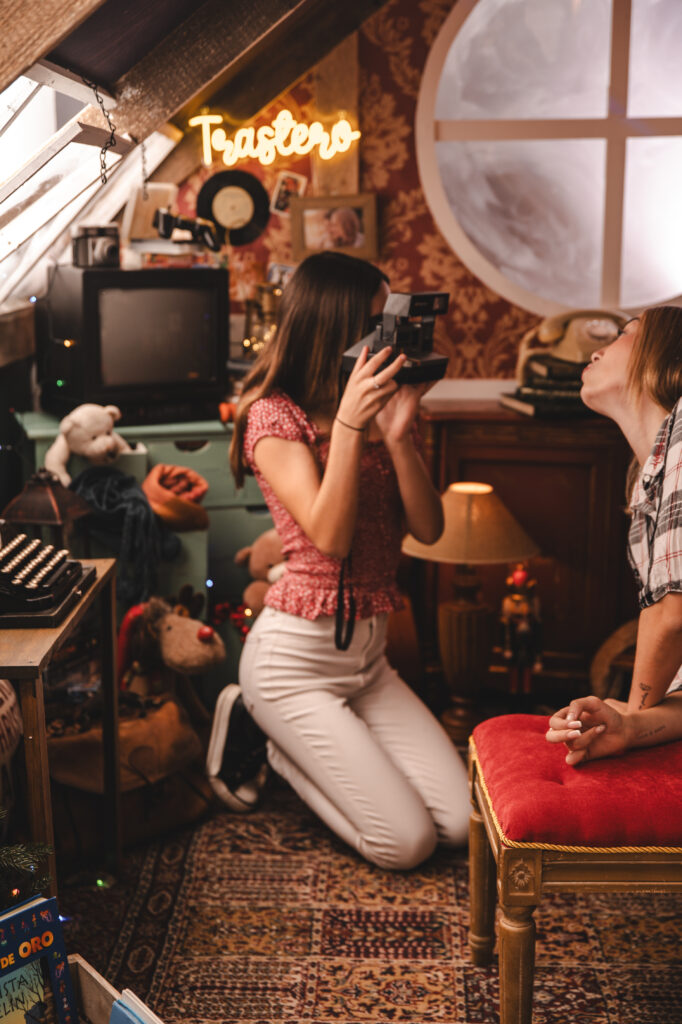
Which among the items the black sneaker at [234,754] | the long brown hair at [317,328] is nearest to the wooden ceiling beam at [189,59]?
the long brown hair at [317,328]

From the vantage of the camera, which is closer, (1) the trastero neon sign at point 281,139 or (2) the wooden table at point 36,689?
(2) the wooden table at point 36,689

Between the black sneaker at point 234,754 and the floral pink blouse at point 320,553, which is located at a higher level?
the floral pink blouse at point 320,553

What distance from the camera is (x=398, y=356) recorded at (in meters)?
2.25

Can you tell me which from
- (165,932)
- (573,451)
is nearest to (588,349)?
(573,451)

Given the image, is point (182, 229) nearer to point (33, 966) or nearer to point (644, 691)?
point (644, 691)

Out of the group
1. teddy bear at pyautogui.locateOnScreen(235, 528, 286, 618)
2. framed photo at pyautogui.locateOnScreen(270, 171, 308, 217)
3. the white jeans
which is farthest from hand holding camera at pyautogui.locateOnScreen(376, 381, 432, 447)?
framed photo at pyautogui.locateOnScreen(270, 171, 308, 217)

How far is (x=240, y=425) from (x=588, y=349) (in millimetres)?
1326

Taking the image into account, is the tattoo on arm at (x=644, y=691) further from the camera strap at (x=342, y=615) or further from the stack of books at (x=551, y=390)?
the stack of books at (x=551, y=390)

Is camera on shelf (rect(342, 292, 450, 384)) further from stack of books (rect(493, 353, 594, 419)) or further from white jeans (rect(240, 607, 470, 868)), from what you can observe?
stack of books (rect(493, 353, 594, 419))

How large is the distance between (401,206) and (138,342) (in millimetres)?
1146

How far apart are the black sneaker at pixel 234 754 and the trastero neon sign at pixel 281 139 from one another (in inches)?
68.2

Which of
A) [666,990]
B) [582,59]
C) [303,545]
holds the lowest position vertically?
[666,990]

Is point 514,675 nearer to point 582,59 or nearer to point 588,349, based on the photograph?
point 588,349

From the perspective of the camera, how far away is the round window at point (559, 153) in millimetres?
4598
